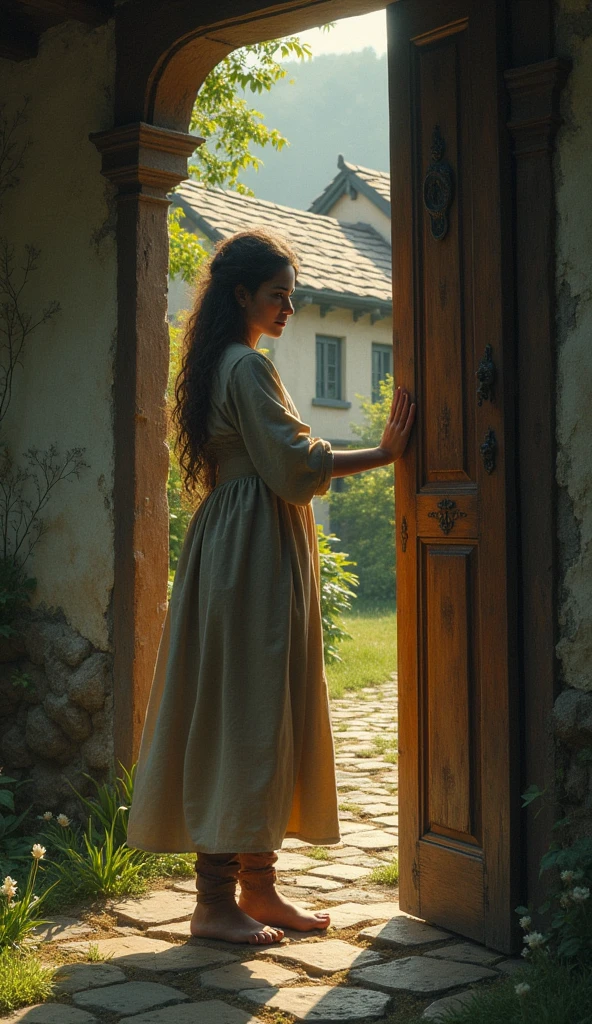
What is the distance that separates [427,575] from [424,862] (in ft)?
2.91

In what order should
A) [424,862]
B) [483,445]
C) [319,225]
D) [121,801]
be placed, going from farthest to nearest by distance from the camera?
[319,225], [121,801], [424,862], [483,445]

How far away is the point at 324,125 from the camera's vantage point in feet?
214

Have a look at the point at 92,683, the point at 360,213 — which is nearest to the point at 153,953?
the point at 92,683

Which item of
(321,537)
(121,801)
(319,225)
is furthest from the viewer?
(319,225)

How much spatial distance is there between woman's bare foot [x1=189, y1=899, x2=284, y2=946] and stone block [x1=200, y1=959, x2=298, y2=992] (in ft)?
0.53

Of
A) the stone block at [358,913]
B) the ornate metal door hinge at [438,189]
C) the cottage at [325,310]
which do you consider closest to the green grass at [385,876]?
the stone block at [358,913]

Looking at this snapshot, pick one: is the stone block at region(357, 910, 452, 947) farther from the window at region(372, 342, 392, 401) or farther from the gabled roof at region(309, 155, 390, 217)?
the gabled roof at region(309, 155, 390, 217)

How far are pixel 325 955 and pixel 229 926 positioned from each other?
1.04ft

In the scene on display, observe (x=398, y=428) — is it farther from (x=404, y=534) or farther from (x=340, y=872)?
(x=340, y=872)

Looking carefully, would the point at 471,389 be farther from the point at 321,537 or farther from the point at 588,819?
the point at 321,537

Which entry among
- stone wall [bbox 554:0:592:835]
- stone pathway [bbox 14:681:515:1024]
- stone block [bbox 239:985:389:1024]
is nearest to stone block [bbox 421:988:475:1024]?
stone pathway [bbox 14:681:515:1024]

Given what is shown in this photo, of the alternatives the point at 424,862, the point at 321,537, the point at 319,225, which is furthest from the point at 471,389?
the point at 319,225

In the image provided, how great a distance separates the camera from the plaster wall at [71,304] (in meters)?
4.75

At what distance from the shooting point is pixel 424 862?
148 inches
